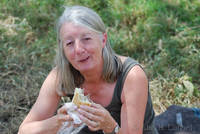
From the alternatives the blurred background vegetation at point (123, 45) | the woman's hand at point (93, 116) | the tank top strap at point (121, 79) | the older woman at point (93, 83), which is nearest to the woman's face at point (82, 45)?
the older woman at point (93, 83)

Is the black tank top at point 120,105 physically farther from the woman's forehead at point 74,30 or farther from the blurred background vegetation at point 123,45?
the blurred background vegetation at point 123,45

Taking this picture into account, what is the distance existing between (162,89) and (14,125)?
158 cm

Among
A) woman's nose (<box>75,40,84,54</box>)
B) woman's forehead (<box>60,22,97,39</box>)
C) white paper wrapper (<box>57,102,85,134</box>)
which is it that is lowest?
white paper wrapper (<box>57,102,85,134</box>)

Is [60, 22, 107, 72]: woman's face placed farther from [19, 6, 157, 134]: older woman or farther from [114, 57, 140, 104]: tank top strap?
[114, 57, 140, 104]: tank top strap

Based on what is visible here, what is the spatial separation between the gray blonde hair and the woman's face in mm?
41

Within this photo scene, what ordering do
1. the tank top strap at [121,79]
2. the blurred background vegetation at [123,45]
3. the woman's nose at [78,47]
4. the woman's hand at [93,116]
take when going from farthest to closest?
the blurred background vegetation at [123,45]
the tank top strap at [121,79]
the woman's nose at [78,47]
the woman's hand at [93,116]

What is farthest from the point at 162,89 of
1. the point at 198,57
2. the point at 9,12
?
the point at 9,12

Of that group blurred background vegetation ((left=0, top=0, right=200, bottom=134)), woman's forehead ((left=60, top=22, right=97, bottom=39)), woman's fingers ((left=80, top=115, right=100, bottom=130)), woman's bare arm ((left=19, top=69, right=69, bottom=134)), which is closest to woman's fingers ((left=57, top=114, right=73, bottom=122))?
woman's fingers ((left=80, top=115, right=100, bottom=130))

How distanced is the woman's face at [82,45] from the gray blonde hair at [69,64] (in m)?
0.04

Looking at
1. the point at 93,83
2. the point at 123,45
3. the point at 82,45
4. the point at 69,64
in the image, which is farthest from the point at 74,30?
the point at 123,45

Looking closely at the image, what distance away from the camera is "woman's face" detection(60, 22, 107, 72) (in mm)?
1881

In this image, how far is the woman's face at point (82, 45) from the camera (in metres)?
1.88

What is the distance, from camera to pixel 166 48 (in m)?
3.67

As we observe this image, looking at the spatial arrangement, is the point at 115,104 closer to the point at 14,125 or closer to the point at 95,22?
the point at 95,22
